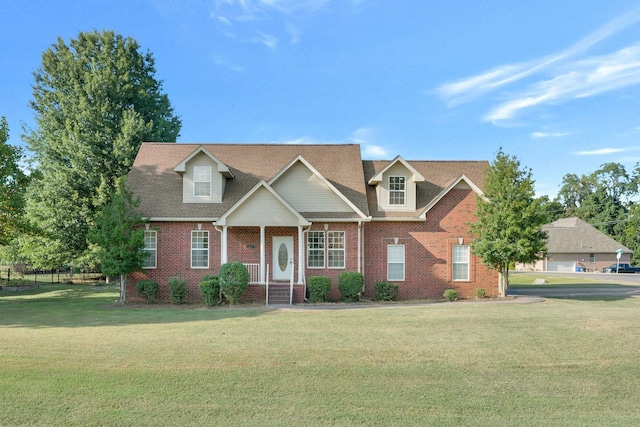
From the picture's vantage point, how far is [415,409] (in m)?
6.91

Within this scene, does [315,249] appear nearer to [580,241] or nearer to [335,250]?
[335,250]

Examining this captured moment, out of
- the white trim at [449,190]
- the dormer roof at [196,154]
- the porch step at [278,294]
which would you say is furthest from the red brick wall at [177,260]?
the white trim at [449,190]

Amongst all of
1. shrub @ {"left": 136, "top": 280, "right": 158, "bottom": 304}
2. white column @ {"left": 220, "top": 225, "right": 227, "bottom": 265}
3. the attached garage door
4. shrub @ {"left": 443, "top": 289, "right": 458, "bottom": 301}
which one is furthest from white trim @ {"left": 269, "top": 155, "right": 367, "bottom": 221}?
the attached garage door

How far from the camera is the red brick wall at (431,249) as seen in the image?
22.0 metres

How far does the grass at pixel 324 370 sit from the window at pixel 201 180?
8.10 metres

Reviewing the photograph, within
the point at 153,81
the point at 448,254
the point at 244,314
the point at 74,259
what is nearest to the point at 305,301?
the point at 244,314

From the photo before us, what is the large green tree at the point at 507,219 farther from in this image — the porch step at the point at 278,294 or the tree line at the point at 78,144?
the porch step at the point at 278,294

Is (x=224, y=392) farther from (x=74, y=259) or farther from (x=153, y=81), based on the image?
(x=153, y=81)

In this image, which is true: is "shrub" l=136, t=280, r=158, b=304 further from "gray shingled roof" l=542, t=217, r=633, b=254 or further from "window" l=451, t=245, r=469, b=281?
"gray shingled roof" l=542, t=217, r=633, b=254

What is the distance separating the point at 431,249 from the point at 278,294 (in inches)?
291

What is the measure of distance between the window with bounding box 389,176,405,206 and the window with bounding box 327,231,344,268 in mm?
3128

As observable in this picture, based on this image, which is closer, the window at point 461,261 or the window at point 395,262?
the window at point 395,262

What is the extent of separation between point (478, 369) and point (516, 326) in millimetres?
4920

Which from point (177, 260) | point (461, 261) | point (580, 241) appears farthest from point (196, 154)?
point (580, 241)
